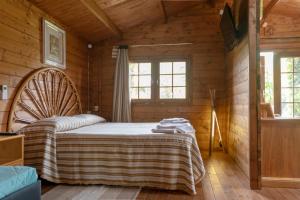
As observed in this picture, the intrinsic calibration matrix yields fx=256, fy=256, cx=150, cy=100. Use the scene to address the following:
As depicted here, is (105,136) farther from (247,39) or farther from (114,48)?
(114,48)

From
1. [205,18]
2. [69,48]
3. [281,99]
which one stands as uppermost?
[205,18]

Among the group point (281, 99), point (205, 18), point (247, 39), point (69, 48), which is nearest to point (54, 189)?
point (69, 48)

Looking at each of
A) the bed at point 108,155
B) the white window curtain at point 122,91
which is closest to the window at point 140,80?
the white window curtain at point 122,91

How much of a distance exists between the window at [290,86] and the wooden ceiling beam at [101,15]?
3.45m

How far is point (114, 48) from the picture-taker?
17.4 ft

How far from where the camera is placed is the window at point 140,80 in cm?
531

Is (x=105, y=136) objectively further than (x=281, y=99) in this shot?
No

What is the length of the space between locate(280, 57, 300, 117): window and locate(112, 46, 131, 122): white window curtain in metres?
3.19

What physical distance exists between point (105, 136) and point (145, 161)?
0.55 m

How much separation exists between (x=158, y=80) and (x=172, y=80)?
0.29 metres

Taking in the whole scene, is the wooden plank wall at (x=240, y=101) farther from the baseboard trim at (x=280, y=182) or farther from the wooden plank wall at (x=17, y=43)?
the wooden plank wall at (x=17, y=43)

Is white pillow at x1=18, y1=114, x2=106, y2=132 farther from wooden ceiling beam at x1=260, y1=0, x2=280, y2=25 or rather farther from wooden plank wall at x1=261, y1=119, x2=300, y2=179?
wooden ceiling beam at x1=260, y1=0, x2=280, y2=25

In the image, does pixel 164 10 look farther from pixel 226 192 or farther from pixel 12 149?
pixel 12 149

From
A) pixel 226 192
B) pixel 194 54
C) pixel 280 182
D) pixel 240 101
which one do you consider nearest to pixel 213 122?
pixel 240 101
